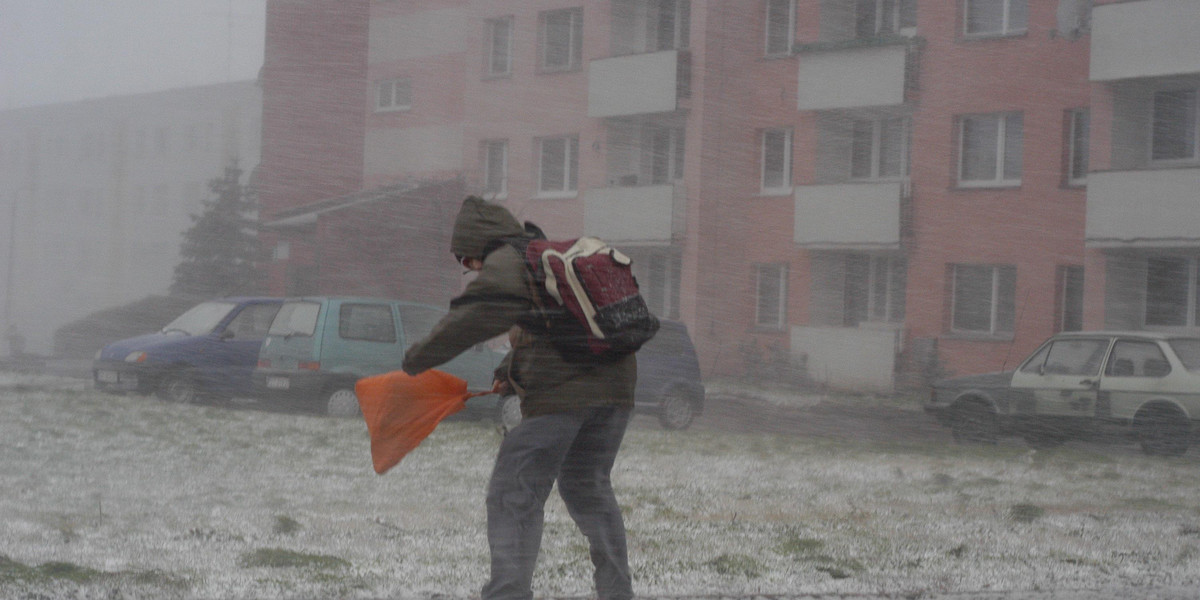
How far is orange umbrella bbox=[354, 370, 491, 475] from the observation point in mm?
2525

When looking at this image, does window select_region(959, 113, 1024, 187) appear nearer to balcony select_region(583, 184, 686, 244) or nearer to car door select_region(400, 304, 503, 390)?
balcony select_region(583, 184, 686, 244)

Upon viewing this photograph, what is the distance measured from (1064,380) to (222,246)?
16.5 feet

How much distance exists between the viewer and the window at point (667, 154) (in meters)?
7.82

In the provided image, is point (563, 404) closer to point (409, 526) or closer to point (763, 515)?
point (409, 526)

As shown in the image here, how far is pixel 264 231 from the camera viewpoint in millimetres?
4969

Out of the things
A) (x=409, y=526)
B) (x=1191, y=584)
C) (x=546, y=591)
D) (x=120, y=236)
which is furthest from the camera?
(x=120, y=236)

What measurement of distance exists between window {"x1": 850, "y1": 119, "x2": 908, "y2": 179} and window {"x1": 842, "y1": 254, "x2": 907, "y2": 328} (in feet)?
2.31

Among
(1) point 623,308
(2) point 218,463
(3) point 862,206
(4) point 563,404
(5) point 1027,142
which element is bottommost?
(2) point 218,463

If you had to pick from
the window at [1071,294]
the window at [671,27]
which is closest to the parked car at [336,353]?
the window at [671,27]

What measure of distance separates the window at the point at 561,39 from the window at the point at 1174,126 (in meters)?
5.32

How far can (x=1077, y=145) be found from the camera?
1032cm

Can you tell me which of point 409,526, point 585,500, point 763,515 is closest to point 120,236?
point 409,526

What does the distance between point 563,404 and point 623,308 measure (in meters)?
0.22

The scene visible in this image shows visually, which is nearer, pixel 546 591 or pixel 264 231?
pixel 546 591
